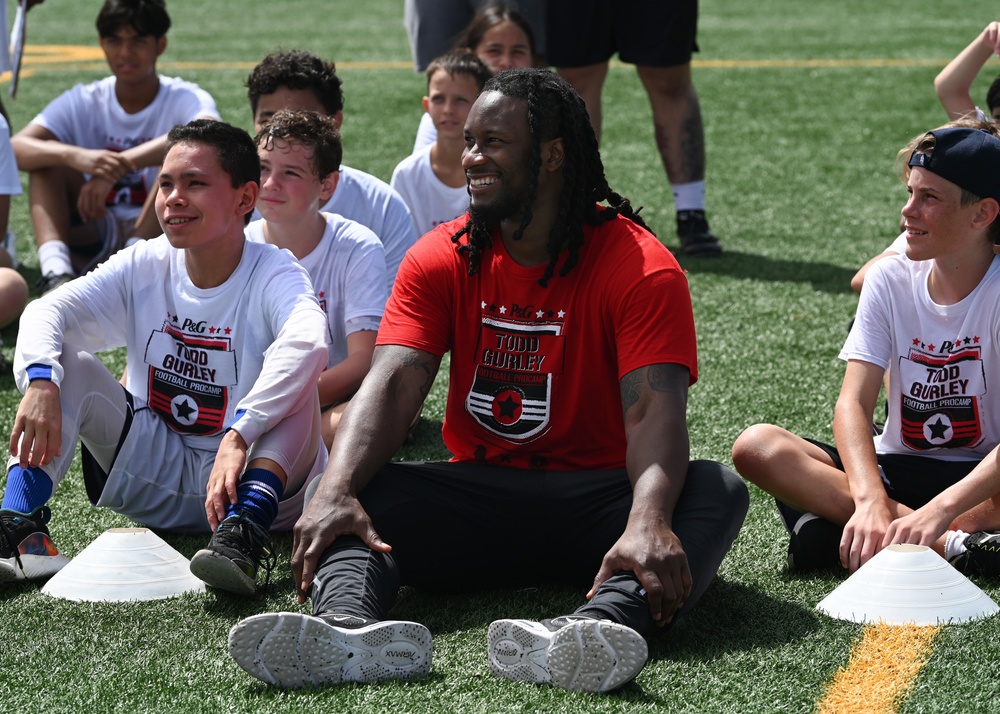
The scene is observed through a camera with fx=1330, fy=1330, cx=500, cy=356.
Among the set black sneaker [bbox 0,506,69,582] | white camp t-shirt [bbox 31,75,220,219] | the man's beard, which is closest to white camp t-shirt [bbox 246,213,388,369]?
the man's beard

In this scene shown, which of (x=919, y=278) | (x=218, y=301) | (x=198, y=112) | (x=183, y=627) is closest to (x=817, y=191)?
(x=198, y=112)

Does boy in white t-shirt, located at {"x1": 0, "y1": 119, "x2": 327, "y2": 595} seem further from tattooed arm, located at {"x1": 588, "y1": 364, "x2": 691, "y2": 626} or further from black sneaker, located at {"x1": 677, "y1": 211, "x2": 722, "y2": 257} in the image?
black sneaker, located at {"x1": 677, "y1": 211, "x2": 722, "y2": 257}

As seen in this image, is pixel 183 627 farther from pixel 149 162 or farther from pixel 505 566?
pixel 149 162

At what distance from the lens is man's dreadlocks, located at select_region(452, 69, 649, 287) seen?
332 centimetres

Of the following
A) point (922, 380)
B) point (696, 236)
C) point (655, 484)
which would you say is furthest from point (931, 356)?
point (696, 236)

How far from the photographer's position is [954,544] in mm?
3336

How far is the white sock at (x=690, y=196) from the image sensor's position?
7.34 metres

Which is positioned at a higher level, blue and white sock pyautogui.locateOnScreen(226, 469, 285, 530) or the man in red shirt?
the man in red shirt

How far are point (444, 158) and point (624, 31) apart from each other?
206 centimetres

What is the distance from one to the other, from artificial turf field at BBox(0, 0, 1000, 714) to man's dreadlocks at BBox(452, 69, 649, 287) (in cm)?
89

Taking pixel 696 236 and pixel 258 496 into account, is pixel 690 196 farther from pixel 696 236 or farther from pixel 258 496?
pixel 258 496

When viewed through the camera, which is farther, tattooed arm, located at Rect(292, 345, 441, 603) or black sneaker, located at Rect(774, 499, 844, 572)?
black sneaker, located at Rect(774, 499, 844, 572)

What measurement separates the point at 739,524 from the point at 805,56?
37.0 feet

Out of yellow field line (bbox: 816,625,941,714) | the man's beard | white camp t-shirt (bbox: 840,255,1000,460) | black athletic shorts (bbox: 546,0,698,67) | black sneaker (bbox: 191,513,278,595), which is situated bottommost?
yellow field line (bbox: 816,625,941,714)
